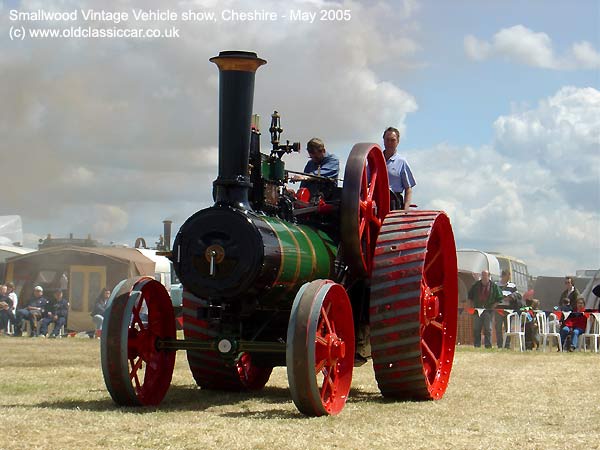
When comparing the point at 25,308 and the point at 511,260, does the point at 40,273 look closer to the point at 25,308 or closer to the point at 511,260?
the point at 25,308

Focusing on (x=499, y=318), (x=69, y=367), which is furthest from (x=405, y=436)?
(x=499, y=318)

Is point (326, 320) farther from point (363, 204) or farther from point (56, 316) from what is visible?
point (56, 316)

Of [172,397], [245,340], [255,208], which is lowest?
[172,397]

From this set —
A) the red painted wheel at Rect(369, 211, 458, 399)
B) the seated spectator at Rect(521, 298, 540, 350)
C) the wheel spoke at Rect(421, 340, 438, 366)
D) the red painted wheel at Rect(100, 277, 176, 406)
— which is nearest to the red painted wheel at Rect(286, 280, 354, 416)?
the red painted wheel at Rect(369, 211, 458, 399)

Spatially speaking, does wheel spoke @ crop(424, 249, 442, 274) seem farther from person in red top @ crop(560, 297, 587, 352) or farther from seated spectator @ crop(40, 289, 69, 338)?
seated spectator @ crop(40, 289, 69, 338)

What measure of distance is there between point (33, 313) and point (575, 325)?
10860 millimetres

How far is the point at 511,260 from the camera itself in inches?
1265

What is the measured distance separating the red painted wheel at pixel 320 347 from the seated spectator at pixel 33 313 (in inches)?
582

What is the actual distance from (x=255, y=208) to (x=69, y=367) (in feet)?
14.8

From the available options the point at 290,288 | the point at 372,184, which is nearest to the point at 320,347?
the point at 290,288

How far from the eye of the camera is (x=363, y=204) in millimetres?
8445

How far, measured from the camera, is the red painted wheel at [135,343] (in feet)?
23.2

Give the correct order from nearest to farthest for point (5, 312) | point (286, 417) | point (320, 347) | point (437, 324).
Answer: point (286, 417), point (320, 347), point (437, 324), point (5, 312)

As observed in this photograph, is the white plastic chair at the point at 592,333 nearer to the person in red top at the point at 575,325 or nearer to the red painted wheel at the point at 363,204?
the person in red top at the point at 575,325
